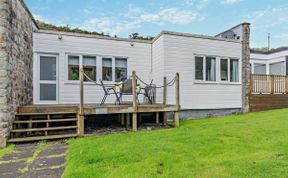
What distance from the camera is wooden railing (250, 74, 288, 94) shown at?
9969mm

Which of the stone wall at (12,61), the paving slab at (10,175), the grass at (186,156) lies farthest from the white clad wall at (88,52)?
the paving slab at (10,175)

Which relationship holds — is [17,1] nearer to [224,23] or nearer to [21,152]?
[21,152]

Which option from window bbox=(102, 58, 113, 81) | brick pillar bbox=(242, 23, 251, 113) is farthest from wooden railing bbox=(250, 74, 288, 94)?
window bbox=(102, 58, 113, 81)

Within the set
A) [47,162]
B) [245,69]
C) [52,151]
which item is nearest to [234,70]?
[245,69]

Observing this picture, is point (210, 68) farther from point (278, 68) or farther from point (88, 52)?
point (278, 68)

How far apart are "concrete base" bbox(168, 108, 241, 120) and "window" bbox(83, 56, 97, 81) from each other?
3497mm

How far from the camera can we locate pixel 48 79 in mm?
7844

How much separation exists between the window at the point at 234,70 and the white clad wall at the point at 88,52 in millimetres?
3778

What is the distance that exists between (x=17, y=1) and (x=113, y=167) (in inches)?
209

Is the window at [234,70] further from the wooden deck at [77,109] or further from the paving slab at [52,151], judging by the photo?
the paving slab at [52,151]

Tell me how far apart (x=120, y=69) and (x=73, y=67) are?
1.91 metres

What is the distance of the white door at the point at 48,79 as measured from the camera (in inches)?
304

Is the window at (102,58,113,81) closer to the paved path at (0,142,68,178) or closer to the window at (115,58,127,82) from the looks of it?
the window at (115,58,127,82)

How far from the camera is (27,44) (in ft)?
22.3
